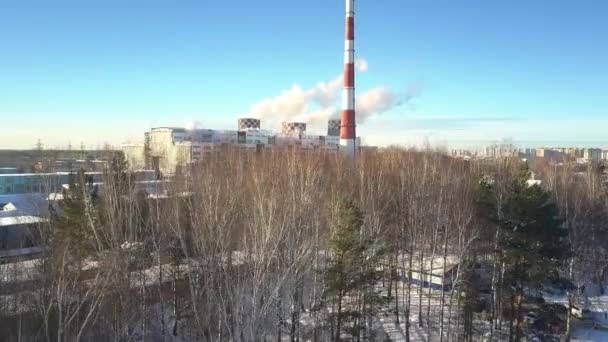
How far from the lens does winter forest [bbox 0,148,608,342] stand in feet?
35.4

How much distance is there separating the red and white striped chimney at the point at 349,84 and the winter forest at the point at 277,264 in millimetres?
19033

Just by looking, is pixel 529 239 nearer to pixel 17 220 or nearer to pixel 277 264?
pixel 277 264

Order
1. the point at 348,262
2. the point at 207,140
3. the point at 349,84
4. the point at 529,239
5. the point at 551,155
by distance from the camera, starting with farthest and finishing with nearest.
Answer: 1. the point at 551,155
2. the point at 207,140
3. the point at 349,84
4. the point at 529,239
5. the point at 348,262

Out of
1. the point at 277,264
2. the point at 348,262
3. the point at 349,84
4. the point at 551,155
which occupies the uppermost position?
the point at 349,84

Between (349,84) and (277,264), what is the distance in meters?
32.2

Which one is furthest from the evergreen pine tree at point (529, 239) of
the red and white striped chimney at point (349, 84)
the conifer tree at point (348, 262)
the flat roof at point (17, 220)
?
the red and white striped chimney at point (349, 84)

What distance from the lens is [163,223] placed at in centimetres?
1686

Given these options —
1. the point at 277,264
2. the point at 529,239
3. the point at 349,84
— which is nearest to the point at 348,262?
the point at 277,264

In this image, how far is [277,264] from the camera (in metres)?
12.4

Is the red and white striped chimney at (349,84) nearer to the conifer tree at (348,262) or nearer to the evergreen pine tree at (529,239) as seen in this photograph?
the evergreen pine tree at (529,239)

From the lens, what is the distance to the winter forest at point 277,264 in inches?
425

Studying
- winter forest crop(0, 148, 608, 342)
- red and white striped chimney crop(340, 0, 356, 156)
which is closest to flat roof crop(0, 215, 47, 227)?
winter forest crop(0, 148, 608, 342)

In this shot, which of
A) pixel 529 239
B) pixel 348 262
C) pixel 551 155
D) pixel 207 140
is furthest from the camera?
pixel 551 155

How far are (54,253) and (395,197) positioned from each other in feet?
51.0
